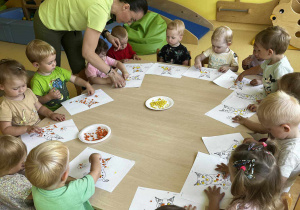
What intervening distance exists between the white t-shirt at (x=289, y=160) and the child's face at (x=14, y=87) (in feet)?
4.90

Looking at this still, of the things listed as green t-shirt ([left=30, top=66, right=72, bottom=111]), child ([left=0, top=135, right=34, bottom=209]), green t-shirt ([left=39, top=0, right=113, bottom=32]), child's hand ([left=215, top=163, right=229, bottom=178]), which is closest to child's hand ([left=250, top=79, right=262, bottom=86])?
child's hand ([left=215, top=163, right=229, bottom=178])

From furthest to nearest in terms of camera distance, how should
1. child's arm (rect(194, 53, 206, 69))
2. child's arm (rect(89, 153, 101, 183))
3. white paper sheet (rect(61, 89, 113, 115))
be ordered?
child's arm (rect(194, 53, 206, 69)) → white paper sheet (rect(61, 89, 113, 115)) → child's arm (rect(89, 153, 101, 183))

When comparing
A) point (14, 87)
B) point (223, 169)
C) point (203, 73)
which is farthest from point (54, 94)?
point (223, 169)

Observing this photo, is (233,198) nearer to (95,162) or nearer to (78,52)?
(95,162)

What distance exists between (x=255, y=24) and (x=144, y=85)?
134 inches

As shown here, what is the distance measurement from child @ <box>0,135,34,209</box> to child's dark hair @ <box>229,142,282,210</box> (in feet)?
3.04

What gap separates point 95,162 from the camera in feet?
4.05

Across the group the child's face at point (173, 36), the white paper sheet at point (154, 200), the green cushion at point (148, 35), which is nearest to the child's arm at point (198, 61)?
the child's face at point (173, 36)

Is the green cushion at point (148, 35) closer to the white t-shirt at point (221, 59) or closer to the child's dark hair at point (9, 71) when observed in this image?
the white t-shirt at point (221, 59)

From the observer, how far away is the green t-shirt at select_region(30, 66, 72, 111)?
1.85 meters

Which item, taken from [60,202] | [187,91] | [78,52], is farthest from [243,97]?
[78,52]

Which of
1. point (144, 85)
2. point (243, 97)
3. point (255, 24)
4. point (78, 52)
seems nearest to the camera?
point (243, 97)

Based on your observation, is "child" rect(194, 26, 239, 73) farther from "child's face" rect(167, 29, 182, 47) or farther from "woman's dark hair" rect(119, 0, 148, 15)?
"woman's dark hair" rect(119, 0, 148, 15)

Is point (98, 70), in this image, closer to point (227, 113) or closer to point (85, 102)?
point (85, 102)
